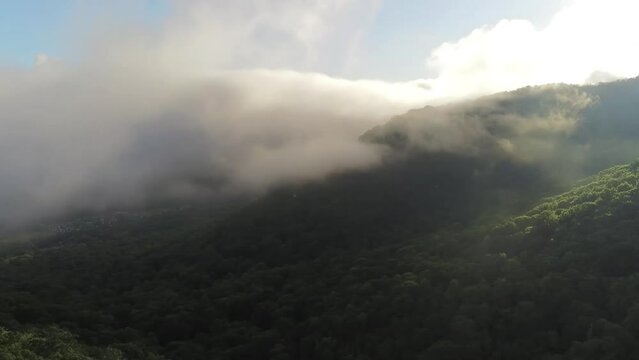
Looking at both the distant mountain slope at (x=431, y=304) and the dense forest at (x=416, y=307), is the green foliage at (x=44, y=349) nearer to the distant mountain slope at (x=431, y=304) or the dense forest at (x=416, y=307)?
the dense forest at (x=416, y=307)

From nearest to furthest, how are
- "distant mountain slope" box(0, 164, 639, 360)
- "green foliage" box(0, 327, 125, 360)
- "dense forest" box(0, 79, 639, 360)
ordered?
"green foliage" box(0, 327, 125, 360) → "dense forest" box(0, 79, 639, 360) → "distant mountain slope" box(0, 164, 639, 360)

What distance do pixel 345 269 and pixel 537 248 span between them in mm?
56124

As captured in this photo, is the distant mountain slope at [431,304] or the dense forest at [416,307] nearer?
the dense forest at [416,307]

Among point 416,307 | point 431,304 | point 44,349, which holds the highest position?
point 44,349

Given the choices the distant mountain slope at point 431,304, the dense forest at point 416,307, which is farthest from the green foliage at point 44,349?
the distant mountain slope at point 431,304

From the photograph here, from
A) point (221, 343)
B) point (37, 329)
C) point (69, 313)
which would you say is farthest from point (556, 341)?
point (69, 313)

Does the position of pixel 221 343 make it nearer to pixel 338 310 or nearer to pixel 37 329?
pixel 338 310

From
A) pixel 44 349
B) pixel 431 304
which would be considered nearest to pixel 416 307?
pixel 431 304

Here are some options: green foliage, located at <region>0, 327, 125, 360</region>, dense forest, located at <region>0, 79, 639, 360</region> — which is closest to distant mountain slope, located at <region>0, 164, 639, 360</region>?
dense forest, located at <region>0, 79, 639, 360</region>

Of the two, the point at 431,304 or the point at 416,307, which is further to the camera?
the point at 416,307

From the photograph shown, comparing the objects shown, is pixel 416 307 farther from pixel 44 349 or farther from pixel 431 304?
pixel 44 349

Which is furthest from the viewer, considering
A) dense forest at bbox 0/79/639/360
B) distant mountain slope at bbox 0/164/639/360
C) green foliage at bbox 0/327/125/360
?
distant mountain slope at bbox 0/164/639/360

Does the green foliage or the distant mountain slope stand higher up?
the green foliage

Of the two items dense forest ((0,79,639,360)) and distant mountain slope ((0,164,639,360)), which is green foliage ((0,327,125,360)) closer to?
dense forest ((0,79,639,360))
